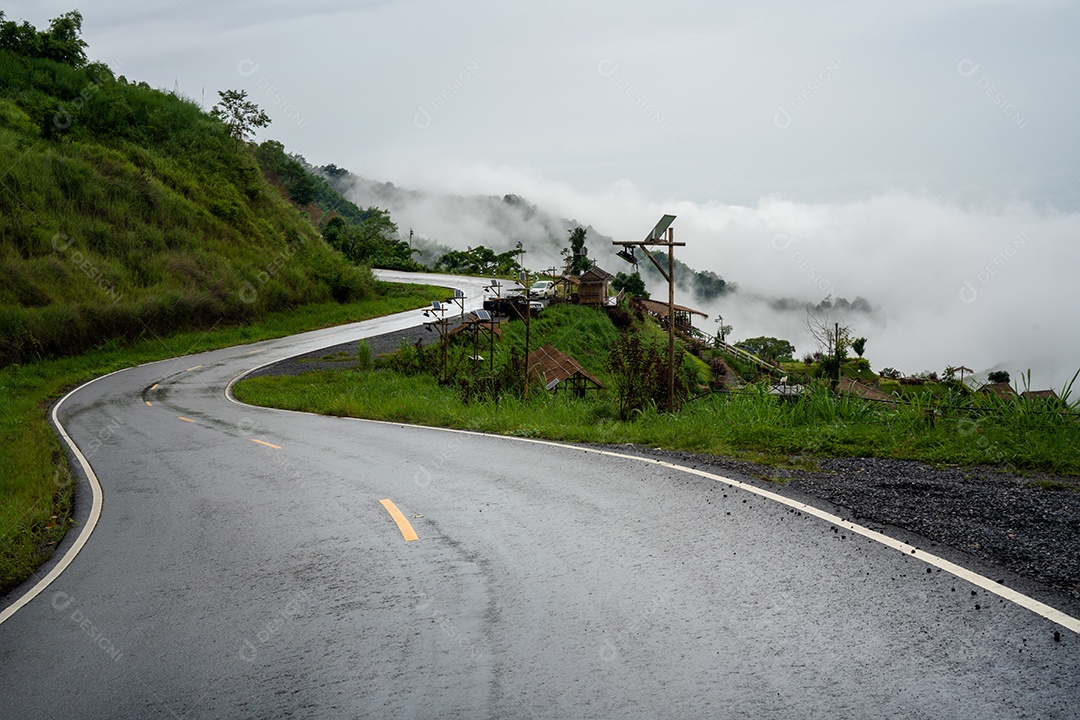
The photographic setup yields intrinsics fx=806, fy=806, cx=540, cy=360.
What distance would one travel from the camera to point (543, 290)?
62312 mm

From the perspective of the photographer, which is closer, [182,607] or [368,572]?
[182,607]

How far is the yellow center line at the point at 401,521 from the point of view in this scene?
7279mm

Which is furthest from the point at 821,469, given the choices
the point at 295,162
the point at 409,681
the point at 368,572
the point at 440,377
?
the point at 295,162

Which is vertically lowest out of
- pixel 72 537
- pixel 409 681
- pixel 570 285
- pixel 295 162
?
pixel 72 537

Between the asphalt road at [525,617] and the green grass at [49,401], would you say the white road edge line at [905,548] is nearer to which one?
the asphalt road at [525,617]

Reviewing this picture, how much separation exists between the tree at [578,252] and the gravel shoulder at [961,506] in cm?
7067

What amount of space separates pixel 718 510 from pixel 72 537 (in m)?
6.99

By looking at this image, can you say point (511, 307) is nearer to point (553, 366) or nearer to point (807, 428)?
point (553, 366)

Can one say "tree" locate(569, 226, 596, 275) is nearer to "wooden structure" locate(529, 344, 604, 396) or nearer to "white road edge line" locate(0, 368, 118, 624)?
"wooden structure" locate(529, 344, 604, 396)

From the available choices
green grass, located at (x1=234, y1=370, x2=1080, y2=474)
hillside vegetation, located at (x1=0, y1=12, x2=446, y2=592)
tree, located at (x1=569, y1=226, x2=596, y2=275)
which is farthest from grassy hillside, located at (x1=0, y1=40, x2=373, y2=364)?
green grass, located at (x1=234, y1=370, x2=1080, y2=474)

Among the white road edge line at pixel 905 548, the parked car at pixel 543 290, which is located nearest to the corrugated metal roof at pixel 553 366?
the parked car at pixel 543 290

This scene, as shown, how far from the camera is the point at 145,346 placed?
39094 mm

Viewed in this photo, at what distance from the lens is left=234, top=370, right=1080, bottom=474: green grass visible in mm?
9039

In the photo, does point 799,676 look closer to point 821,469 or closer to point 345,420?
point 821,469
